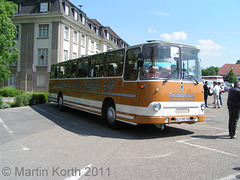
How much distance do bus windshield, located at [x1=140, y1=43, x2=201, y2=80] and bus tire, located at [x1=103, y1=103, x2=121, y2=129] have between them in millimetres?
2120

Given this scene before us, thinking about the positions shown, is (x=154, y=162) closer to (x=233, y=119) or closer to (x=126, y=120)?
(x=126, y=120)

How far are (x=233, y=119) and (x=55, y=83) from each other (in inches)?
488

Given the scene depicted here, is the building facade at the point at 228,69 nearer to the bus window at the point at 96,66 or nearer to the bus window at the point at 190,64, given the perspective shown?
the bus window at the point at 96,66

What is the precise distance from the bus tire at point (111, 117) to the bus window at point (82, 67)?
3067 millimetres

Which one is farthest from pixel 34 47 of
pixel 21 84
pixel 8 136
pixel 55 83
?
pixel 8 136

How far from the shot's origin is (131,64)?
307 inches

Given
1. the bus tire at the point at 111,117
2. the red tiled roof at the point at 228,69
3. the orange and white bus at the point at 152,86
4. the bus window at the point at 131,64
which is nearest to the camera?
the orange and white bus at the point at 152,86

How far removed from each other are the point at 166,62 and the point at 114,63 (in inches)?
93.4

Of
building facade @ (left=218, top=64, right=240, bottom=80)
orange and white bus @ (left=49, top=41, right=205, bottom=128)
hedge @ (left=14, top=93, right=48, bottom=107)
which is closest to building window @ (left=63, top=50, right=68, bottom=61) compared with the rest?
hedge @ (left=14, top=93, right=48, bottom=107)

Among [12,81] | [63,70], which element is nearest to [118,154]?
[63,70]

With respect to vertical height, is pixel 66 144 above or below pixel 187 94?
below

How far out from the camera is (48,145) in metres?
6.45

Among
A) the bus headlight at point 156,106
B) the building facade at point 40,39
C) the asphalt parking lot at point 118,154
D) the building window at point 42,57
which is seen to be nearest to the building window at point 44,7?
the building facade at point 40,39

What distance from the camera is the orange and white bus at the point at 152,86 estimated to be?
6.99 m
